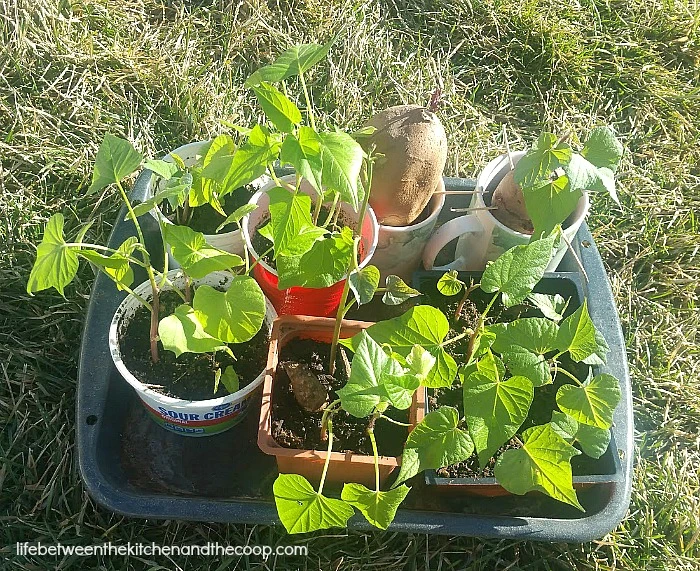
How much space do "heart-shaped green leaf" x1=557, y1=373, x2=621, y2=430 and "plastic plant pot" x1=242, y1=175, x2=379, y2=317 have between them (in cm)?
30

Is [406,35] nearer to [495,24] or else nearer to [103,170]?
[495,24]

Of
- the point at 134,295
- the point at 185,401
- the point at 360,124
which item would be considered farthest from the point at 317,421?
the point at 360,124

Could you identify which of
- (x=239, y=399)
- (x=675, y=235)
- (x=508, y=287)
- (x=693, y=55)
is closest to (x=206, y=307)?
(x=239, y=399)

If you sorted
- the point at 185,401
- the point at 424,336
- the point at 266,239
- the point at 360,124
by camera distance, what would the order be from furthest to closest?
the point at 360,124 < the point at 266,239 < the point at 185,401 < the point at 424,336

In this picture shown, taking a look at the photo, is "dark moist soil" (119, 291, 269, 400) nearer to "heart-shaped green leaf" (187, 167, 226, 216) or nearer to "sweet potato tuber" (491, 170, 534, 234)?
"heart-shaped green leaf" (187, 167, 226, 216)

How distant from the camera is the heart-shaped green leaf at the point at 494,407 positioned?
2.08 feet

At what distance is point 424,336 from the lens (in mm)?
676

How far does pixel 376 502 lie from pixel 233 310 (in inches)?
9.4

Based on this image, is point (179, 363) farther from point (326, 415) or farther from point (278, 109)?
point (278, 109)

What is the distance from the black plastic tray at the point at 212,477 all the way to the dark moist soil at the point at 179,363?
0.09 m

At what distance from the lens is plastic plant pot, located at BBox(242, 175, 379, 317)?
85 cm

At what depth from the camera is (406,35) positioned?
152 cm

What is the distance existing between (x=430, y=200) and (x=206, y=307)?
415 mm

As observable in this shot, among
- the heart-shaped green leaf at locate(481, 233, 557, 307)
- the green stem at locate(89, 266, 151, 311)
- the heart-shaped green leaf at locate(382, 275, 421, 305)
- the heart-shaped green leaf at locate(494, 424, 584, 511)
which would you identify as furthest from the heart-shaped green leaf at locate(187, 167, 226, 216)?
the heart-shaped green leaf at locate(494, 424, 584, 511)
